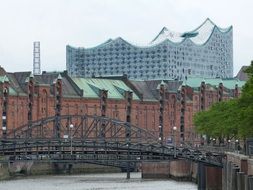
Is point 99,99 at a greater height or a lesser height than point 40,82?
lesser

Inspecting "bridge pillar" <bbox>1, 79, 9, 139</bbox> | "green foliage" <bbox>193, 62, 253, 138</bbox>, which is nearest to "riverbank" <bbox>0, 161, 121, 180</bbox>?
"green foliage" <bbox>193, 62, 253, 138</bbox>

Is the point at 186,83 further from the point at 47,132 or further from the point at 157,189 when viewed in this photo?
the point at 157,189

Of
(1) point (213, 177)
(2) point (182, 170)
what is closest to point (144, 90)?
(2) point (182, 170)

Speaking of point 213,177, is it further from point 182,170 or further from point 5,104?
point 5,104

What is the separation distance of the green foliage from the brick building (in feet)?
77.2

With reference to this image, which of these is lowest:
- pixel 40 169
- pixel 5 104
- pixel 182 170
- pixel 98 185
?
pixel 98 185

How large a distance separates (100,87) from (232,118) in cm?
6649

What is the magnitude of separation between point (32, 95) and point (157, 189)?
63.9m

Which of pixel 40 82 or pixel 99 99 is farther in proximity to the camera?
pixel 99 99

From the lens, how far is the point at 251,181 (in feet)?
180

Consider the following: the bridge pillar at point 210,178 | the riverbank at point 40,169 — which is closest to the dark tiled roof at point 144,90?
the riverbank at point 40,169

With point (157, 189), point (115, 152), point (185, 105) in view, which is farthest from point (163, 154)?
point (185, 105)

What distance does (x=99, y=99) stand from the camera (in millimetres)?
169250

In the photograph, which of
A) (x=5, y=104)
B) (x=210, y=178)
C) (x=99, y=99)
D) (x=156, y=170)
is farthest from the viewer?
(x=99, y=99)
